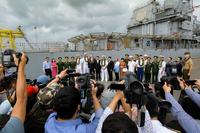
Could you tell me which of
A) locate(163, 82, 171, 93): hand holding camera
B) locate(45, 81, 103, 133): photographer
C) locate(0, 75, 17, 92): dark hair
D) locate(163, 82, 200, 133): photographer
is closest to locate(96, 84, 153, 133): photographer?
locate(45, 81, 103, 133): photographer

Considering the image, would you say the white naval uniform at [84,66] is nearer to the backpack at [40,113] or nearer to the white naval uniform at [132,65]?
the white naval uniform at [132,65]

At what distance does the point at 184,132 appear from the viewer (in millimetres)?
3037

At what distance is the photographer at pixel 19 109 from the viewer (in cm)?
193

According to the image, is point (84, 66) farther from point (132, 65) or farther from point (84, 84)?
point (84, 84)

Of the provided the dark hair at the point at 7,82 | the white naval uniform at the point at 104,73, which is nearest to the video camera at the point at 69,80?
the dark hair at the point at 7,82

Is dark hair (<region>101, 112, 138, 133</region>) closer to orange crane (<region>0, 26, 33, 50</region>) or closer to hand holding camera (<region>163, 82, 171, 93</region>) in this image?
hand holding camera (<region>163, 82, 171, 93</region>)

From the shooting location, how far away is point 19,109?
2.10 metres

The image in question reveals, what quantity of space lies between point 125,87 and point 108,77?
16.0m

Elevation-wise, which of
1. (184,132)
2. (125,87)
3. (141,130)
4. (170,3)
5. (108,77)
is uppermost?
(170,3)

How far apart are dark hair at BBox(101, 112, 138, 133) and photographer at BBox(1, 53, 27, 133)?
71cm

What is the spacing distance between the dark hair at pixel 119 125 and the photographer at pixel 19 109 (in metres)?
0.71

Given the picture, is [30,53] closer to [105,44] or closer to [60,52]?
[60,52]

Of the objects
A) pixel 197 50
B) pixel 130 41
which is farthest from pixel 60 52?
pixel 197 50

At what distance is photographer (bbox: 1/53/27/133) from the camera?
193 centimetres
